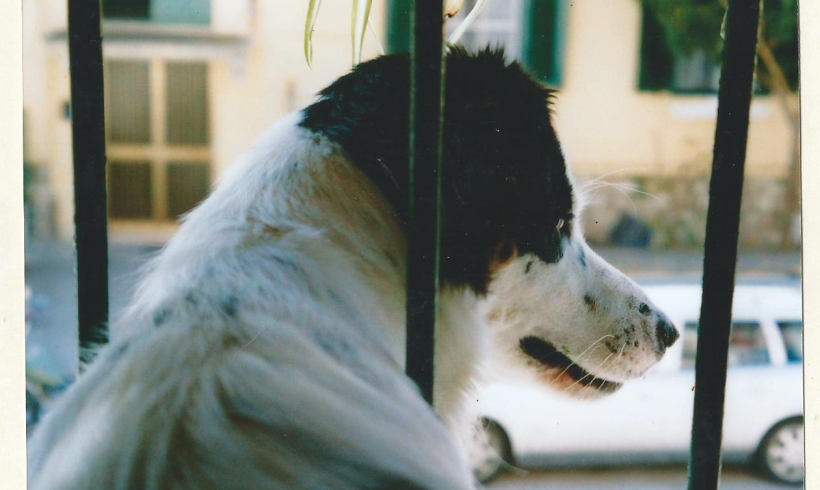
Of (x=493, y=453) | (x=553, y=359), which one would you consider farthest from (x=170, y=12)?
(x=493, y=453)

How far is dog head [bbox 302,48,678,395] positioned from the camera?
0.94 metres

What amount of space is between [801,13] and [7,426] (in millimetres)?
1187

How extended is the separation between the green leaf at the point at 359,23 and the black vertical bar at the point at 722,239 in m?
0.46

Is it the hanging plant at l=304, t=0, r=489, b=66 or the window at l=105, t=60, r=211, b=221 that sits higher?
the hanging plant at l=304, t=0, r=489, b=66

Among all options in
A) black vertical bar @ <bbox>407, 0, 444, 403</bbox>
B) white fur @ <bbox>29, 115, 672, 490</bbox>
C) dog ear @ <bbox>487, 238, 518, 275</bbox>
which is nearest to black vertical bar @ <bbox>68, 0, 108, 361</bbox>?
white fur @ <bbox>29, 115, 672, 490</bbox>

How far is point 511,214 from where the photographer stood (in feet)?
3.27

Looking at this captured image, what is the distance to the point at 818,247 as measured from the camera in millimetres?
956

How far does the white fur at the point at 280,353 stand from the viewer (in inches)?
27.2

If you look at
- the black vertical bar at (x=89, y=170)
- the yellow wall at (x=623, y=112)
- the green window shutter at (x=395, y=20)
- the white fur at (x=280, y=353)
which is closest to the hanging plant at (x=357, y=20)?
the white fur at (x=280, y=353)

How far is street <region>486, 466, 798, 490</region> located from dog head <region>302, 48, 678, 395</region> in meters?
2.24

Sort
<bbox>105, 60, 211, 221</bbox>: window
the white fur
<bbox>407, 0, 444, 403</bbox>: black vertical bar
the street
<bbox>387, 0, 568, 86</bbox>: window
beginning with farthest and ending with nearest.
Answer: the street < <bbox>387, 0, 568, 86</bbox>: window < <bbox>105, 60, 211, 221</bbox>: window < <bbox>407, 0, 444, 403</bbox>: black vertical bar < the white fur

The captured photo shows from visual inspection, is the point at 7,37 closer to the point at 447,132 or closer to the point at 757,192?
Answer: the point at 447,132

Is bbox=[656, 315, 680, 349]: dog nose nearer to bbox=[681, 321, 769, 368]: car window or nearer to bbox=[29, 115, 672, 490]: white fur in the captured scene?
bbox=[29, 115, 672, 490]: white fur

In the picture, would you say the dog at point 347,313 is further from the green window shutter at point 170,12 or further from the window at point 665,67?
the green window shutter at point 170,12
